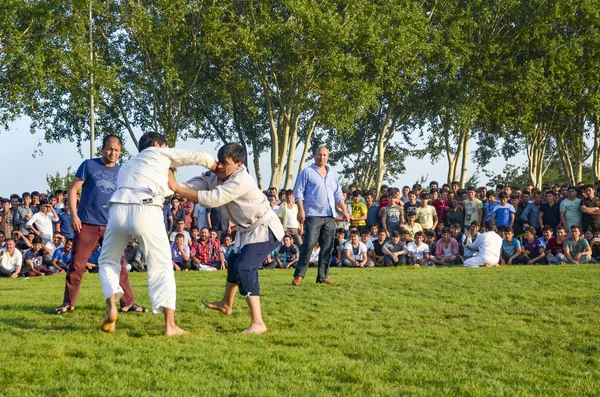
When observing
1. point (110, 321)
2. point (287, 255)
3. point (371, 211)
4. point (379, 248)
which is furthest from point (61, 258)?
point (110, 321)

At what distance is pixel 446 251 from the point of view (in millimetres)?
19297

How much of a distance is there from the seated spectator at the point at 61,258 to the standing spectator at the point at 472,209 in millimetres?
10294

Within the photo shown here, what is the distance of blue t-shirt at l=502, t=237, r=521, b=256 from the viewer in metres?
18.6

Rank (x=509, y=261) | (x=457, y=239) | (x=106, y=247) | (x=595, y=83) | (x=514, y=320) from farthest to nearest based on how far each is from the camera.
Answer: (x=595, y=83)
(x=457, y=239)
(x=509, y=261)
(x=514, y=320)
(x=106, y=247)

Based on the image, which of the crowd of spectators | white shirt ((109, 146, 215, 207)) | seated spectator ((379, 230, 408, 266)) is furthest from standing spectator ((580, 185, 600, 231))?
white shirt ((109, 146, 215, 207))

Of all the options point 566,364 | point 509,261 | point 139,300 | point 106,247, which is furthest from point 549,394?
point 509,261

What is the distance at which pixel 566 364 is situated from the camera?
624cm

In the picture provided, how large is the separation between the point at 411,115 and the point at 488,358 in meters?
33.7

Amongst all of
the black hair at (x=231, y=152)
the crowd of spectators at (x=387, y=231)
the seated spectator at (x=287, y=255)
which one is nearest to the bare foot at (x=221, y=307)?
the black hair at (x=231, y=152)

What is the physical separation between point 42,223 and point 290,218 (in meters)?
6.48

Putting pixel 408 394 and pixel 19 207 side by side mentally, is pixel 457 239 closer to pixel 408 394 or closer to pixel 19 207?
pixel 19 207

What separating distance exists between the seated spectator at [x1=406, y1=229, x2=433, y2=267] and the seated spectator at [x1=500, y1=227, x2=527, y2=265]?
71.9 inches

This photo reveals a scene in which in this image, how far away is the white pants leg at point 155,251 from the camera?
7059 millimetres

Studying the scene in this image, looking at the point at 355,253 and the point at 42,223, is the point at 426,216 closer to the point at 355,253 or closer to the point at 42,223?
the point at 355,253
